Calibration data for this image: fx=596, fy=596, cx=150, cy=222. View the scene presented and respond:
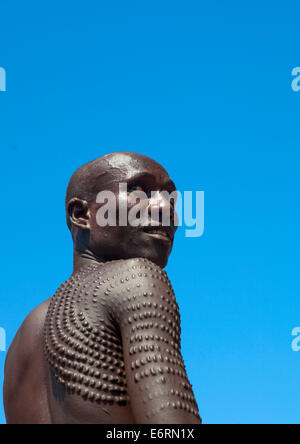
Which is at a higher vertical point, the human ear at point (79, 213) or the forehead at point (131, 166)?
the forehead at point (131, 166)

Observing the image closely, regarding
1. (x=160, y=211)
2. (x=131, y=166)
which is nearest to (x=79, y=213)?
(x=131, y=166)

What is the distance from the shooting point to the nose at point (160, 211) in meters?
5.47

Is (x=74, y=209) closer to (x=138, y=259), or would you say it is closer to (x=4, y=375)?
(x=138, y=259)

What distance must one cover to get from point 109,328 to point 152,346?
0.49 m

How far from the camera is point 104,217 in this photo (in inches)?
216

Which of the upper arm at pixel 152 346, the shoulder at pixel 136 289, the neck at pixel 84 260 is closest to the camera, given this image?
the upper arm at pixel 152 346

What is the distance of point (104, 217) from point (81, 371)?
1.51 metres

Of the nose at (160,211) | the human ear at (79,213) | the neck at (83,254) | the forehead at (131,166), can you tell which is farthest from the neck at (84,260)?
the forehead at (131,166)

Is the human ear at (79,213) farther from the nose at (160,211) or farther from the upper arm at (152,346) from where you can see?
the upper arm at (152,346)

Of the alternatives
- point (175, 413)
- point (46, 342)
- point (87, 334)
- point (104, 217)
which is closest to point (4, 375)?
point (46, 342)

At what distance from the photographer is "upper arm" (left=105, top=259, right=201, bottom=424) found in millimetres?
4164

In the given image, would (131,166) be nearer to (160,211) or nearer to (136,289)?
(160,211)

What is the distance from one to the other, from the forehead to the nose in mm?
205

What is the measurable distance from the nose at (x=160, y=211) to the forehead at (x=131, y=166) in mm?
205
